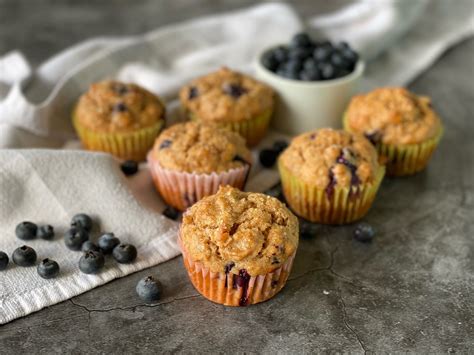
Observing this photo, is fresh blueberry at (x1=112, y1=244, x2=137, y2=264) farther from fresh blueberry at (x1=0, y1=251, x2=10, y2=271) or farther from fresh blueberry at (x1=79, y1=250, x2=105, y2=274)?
fresh blueberry at (x1=0, y1=251, x2=10, y2=271)

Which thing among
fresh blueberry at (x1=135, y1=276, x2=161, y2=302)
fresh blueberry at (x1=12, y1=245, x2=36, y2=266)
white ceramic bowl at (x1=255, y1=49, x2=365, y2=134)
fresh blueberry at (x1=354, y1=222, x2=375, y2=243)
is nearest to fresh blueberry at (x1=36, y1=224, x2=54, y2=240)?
fresh blueberry at (x1=12, y1=245, x2=36, y2=266)

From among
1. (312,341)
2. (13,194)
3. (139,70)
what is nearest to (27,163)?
(13,194)

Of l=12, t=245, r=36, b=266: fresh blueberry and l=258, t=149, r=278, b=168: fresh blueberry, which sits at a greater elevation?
l=12, t=245, r=36, b=266: fresh blueberry

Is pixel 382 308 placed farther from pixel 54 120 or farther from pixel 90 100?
pixel 54 120

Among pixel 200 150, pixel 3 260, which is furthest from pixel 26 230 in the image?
pixel 200 150

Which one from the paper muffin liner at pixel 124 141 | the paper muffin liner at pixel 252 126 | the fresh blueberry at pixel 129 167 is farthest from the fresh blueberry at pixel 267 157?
the fresh blueberry at pixel 129 167

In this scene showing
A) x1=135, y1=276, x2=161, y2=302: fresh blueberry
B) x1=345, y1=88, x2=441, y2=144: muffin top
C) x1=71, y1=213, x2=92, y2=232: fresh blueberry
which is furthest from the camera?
x1=345, y1=88, x2=441, y2=144: muffin top

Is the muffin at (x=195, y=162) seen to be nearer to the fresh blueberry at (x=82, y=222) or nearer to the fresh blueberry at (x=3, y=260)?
the fresh blueberry at (x=82, y=222)

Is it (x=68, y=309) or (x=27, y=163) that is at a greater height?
(x=27, y=163)
